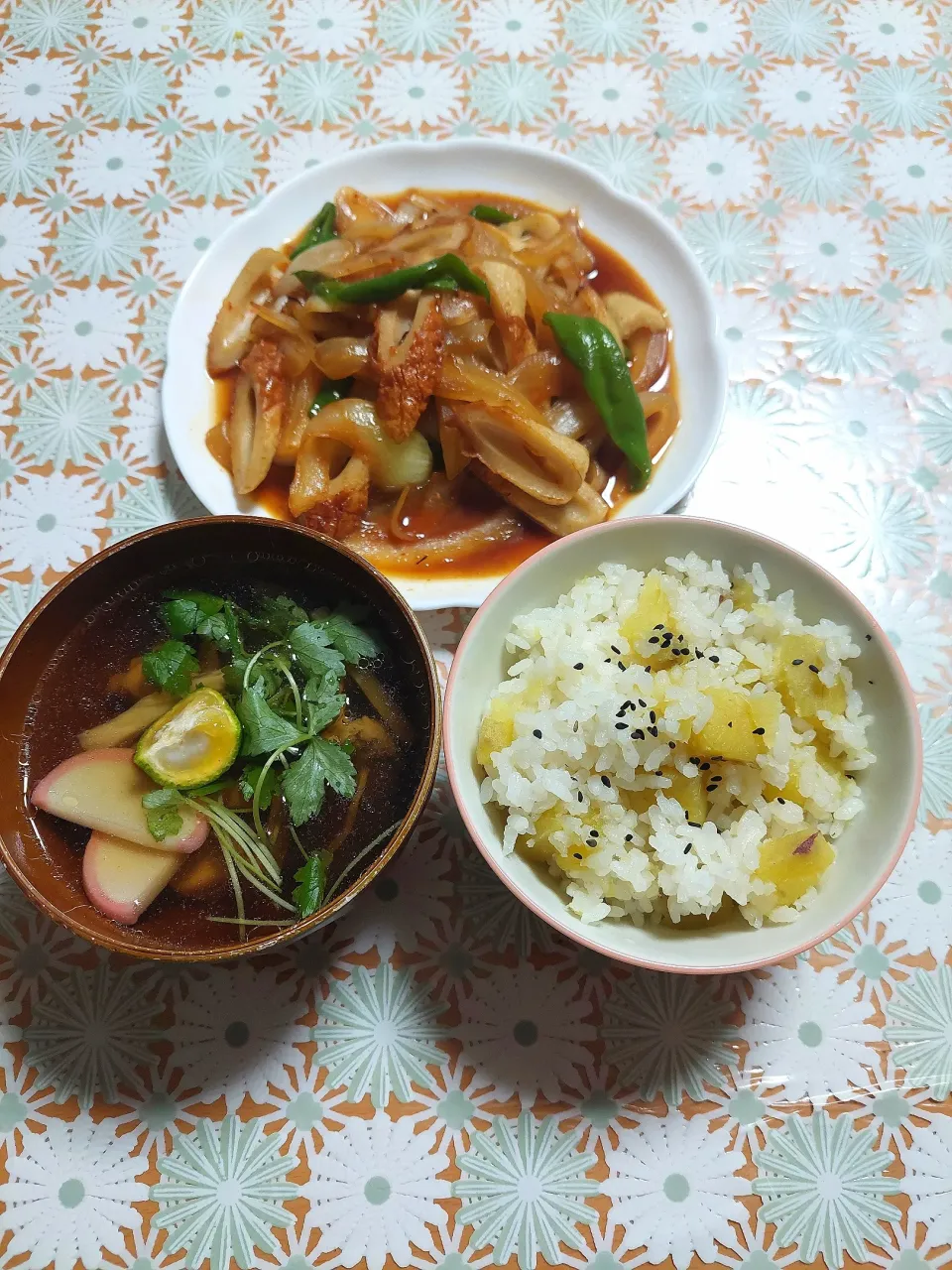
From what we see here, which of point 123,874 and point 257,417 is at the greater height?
point 257,417

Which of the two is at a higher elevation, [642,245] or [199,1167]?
[642,245]

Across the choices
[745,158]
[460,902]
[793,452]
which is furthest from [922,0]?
[460,902]

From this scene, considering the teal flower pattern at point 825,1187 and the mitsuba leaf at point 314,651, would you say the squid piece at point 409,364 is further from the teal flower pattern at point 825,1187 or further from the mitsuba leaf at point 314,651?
the teal flower pattern at point 825,1187

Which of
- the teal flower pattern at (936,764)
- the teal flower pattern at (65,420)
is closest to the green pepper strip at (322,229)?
the teal flower pattern at (65,420)

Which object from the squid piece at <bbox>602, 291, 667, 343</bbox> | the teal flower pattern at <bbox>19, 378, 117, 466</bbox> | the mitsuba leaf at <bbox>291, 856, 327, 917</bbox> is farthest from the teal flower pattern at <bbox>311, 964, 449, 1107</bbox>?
the squid piece at <bbox>602, 291, 667, 343</bbox>

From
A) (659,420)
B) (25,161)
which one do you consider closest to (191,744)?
(659,420)

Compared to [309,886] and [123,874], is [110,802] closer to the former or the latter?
[123,874]

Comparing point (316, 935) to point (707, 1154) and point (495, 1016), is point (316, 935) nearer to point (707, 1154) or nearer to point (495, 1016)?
point (495, 1016)

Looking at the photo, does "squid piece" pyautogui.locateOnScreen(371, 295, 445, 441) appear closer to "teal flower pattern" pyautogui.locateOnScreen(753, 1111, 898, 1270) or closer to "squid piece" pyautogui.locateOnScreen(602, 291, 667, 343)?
"squid piece" pyautogui.locateOnScreen(602, 291, 667, 343)
